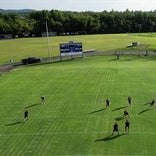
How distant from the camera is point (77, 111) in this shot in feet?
155

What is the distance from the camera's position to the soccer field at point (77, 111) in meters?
35.6

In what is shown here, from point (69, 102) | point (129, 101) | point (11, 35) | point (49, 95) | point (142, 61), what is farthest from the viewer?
point (11, 35)

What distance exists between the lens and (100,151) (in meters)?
34.1

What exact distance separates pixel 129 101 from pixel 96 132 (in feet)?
36.3

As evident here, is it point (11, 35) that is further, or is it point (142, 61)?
point (11, 35)

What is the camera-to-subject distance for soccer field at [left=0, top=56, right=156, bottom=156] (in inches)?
1401

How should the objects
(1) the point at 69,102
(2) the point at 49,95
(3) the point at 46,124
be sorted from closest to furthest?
(3) the point at 46,124
(1) the point at 69,102
(2) the point at 49,95

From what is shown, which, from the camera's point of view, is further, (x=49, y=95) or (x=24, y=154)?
(x=49, y=95)

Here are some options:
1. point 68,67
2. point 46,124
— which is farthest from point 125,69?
point 46,124

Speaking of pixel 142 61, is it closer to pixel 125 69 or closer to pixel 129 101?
pixel 125 69

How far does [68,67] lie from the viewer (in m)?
84.9

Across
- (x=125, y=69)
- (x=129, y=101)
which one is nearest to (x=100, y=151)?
(x=129, y=101)

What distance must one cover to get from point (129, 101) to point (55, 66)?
1630 inches

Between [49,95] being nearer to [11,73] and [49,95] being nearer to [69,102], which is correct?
[69,102]
